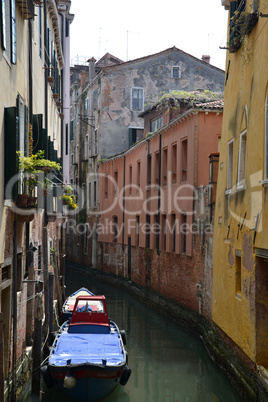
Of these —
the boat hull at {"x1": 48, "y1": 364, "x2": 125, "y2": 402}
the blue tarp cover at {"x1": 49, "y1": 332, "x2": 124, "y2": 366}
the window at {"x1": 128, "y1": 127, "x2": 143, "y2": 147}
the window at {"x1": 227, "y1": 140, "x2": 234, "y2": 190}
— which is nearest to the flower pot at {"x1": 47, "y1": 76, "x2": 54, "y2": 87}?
the window at {"x1": 227, "y1": 140, "x2": 234, "y2": 190}

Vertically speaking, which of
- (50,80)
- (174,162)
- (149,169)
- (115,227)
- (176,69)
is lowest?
(115,227)

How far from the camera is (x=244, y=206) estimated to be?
10289mm

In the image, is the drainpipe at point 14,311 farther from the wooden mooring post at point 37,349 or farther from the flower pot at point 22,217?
the wooden mooring post at point 37,349

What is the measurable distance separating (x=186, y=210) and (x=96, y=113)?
16.1m

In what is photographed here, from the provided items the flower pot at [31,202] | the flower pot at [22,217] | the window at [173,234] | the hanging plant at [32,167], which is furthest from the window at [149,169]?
the flower pot at [31,202]

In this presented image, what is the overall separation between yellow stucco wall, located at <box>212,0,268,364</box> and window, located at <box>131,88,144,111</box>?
60.5 ft

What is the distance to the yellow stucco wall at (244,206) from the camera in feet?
30.2

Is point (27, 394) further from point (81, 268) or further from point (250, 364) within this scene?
point (81, 268)

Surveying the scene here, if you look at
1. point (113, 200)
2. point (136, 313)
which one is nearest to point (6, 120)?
point (136, 313)

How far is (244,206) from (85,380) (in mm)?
4011

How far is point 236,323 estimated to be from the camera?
10.8 metres

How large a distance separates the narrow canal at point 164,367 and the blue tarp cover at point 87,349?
0.84m

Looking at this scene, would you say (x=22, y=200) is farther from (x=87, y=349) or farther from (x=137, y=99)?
(x=137, y=99)

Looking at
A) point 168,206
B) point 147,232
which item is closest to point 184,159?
point 168,206
